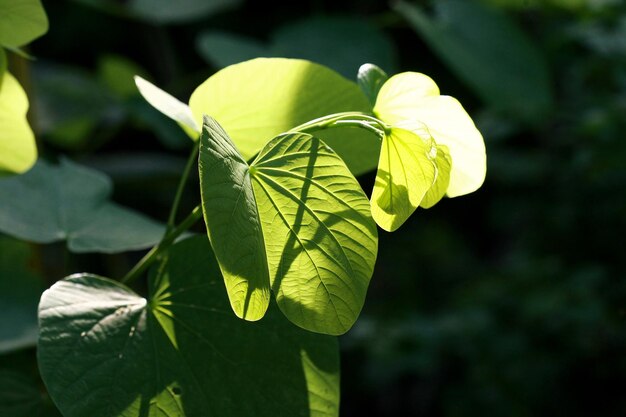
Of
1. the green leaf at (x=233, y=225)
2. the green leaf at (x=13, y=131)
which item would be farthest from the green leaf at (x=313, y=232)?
the green leaf at (x=13, y=131)

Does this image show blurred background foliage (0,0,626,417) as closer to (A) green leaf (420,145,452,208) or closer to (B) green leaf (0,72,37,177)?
(B) green leaf (0,72,37,177)

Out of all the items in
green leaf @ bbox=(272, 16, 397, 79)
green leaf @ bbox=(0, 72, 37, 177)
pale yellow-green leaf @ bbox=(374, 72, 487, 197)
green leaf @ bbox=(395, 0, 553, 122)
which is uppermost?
green leaf @ bbox=(395, 0, 553, 122)

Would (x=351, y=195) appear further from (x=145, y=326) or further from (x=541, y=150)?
(x=541, y=150)

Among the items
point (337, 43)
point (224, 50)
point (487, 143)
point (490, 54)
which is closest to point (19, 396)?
point (224, 50)

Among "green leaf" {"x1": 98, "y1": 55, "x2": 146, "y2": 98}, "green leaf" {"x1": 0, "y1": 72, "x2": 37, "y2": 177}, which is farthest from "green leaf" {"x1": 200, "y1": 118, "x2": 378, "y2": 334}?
"green leaf" {"x1": 98, "y1": 55, "x2": 146, "y2": 98}

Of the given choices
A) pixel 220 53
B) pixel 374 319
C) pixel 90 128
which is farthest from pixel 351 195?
pixel 90 128

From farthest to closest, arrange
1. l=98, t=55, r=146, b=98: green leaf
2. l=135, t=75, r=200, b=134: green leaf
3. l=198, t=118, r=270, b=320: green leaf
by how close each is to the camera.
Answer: l=98, t=55, r=146, b=98: green leaf, l=135, t=75, r=200, b=134: green leaf, l=198, t=118, r=270, b=320: green leaf
